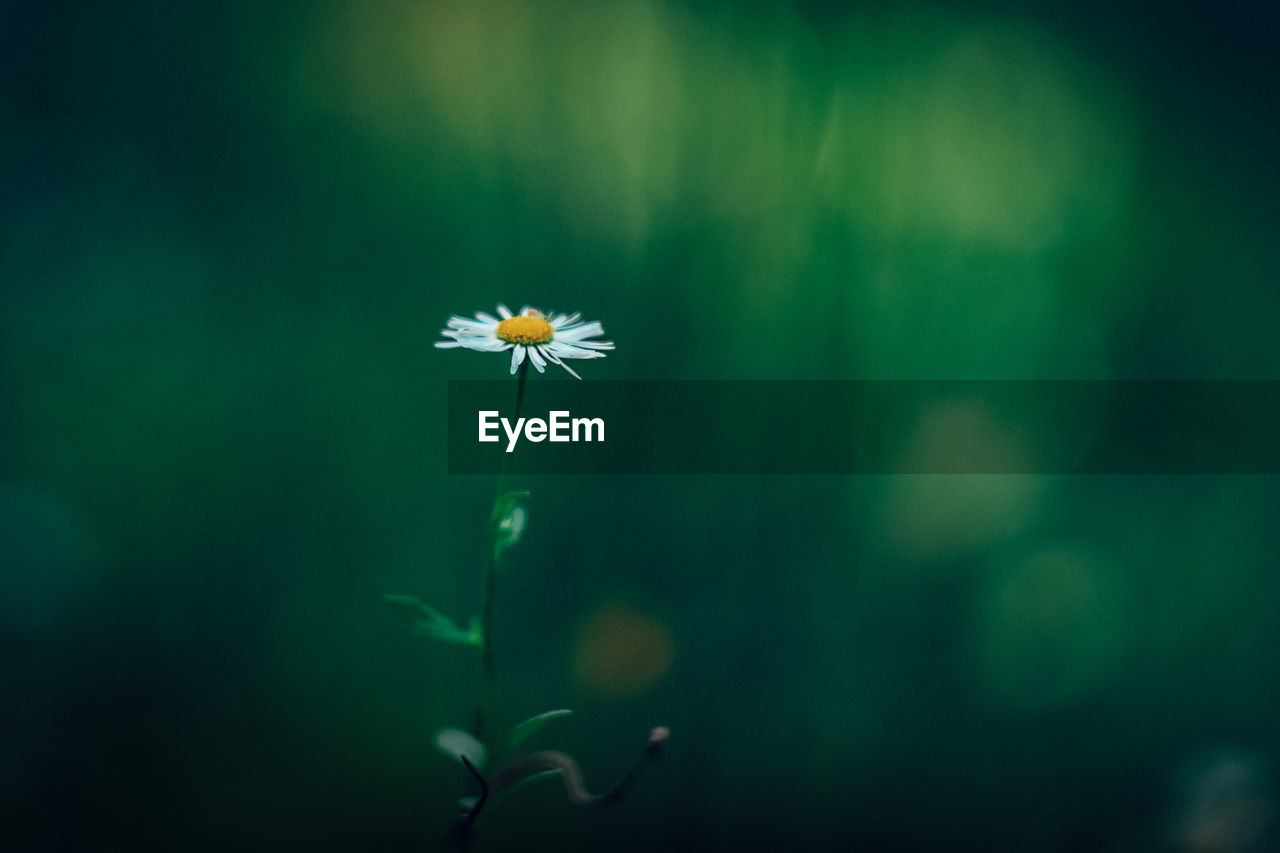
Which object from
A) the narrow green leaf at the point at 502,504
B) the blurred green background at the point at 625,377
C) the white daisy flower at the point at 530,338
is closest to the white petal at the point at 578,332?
the white daisy flower at the point at 530,338

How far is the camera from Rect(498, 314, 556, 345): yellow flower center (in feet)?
1.68

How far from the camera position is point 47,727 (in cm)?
68

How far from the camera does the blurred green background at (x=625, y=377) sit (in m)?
0.68

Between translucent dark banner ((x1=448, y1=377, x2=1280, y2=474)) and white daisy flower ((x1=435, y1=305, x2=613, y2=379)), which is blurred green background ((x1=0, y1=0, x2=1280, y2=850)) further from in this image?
white daisy flower ((x1=435, y1=305, x2=613, y2=379))

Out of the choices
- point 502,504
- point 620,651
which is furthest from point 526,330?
point 620,651

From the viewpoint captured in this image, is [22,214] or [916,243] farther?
[916,243]

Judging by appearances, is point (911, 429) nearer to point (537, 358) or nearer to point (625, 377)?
point (625, 377)

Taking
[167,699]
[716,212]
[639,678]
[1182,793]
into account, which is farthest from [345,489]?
[1182,793]

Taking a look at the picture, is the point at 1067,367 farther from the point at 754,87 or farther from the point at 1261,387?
the point at 754,87

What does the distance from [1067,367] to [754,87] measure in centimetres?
42

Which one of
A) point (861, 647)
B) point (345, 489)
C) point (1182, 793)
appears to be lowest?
point (1182, 793)

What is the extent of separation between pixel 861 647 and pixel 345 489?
1.80 feet

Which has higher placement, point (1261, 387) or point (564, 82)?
point (564, 82)

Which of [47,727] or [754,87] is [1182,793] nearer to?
[754,87]
